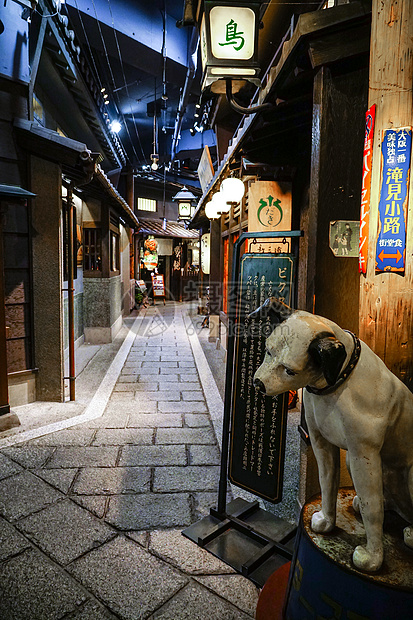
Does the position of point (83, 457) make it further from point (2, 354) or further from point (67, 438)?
point (2, 354)

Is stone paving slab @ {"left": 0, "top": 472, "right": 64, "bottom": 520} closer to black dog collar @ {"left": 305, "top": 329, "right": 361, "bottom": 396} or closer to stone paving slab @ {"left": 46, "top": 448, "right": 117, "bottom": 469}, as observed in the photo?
stone paving slab @ {"left": 46, "top": 448, "right": 117, "bottom": 469}

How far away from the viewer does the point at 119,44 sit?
11.7m

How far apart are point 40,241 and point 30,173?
50.8 inches

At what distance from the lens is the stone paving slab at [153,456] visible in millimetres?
5516

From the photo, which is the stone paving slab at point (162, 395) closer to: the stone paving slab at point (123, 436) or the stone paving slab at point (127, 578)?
the stone paving slab at point (123, 436)

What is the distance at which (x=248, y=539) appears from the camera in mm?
4012

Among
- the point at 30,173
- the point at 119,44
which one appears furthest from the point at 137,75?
the point at 30,173

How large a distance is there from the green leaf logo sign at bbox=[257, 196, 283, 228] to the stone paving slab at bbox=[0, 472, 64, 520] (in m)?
5.44

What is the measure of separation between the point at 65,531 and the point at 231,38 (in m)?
6.44

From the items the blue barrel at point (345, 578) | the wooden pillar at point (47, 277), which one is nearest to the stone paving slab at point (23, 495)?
the wooden pillar at point (47, 277)

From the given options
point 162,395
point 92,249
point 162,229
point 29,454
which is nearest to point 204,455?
point 29,454

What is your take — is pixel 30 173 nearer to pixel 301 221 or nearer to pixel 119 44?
pixel 301 221

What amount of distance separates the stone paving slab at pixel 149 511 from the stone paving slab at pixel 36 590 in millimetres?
804

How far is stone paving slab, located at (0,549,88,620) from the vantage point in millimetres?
3092
